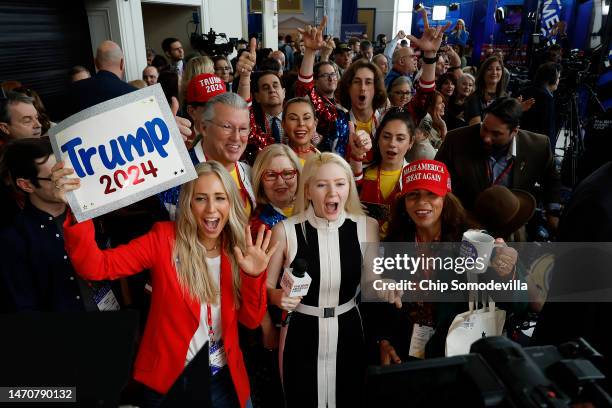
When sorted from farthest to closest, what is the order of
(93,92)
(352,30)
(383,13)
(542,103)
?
1. (383,13)
2. (352,30)
3. (542,103)
4. (93,92)

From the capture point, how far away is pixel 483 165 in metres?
2.92

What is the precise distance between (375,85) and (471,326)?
95.2 inches

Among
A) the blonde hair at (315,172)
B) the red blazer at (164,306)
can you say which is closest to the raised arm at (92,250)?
the red blazer at (164,306)

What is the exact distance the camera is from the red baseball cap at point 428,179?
194cm

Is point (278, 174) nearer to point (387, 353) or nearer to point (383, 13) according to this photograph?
point (387, 353)

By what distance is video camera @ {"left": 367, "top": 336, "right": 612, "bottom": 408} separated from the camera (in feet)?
2.20

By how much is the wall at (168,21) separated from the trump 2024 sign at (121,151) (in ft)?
27.3

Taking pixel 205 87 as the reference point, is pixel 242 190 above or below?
below

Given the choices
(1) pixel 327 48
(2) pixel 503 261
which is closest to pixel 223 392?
(2) pixel 503 261

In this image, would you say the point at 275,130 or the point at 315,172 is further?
the point at 275,130

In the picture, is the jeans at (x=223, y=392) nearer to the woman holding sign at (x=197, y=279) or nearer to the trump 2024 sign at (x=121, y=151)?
the woman holding sign at (x=197, y=279)

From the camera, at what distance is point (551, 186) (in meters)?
3.04

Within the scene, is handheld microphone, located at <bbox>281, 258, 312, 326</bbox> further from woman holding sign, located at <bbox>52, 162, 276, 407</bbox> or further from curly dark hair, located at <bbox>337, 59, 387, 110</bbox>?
curly dark hair, located at <bbox>337, 59, 387, 110</bbox>

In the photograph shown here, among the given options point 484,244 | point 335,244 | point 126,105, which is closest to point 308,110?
point 335,244
